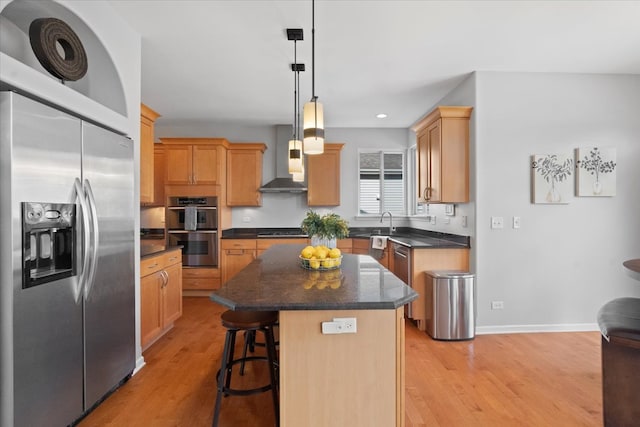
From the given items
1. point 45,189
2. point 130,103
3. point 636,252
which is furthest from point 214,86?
point 636,252

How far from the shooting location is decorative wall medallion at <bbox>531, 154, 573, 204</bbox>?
11.9 feet

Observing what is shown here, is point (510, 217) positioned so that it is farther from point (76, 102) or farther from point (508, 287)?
point (76, 102)

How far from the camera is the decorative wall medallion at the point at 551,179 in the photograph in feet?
11.9

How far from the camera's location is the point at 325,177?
573cm

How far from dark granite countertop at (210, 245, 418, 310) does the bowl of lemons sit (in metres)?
0.05

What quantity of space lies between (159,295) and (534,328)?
150 inches

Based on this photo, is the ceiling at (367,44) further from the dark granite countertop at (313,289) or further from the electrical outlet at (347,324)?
the electrical outlet at (347,324)

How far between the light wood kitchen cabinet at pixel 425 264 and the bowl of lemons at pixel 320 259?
5.41 feet

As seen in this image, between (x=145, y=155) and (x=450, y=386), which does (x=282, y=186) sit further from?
(x=450, y=386)

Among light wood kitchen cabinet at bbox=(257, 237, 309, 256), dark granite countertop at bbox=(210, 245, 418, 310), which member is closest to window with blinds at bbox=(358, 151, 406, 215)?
light wood kitchen cabinet at bbox=(257, 237, 309, 256)

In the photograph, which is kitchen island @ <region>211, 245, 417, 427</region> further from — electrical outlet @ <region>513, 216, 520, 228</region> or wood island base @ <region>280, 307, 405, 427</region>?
electrical outlet @ <region>513, 216, 520, 228</region>

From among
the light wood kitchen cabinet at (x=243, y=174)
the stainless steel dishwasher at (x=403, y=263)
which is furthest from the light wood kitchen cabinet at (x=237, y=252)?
the stainless steel dishwasher at (x=403, y=263)

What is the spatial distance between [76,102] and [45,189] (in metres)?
0.63

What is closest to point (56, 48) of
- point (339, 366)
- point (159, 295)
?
point (159, 295)
